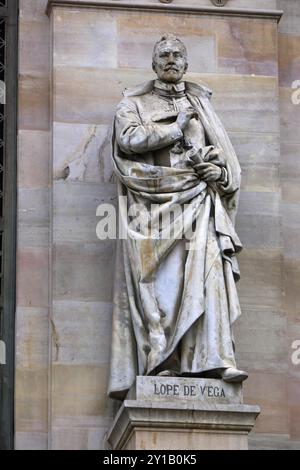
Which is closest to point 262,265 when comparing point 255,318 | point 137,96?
point 255,318

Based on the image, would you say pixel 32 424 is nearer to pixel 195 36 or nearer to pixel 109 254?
pixel 109 254

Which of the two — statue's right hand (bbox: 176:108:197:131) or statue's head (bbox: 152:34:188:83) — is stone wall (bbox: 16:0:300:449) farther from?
statue's right hand (bbox: 176:108:197:131)

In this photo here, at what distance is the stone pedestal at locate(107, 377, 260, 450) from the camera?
20.4 m

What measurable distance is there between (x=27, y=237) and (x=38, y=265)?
0.99 ft

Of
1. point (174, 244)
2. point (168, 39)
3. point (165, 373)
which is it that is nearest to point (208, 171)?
point (174, 244)

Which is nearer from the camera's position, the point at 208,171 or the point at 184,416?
the point at 184,416

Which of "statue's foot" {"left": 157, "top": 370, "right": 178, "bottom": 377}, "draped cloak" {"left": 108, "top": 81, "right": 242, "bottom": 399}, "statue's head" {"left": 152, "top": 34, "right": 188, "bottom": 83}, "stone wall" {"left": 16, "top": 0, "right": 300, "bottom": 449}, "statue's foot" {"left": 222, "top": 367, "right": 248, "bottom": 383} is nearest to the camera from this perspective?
"statue's foot" {"left": 222, "top": 367, "right": 248, "bottom": 383}

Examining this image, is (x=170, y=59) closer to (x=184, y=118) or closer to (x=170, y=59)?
(x=170, y=59)

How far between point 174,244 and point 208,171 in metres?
0.77

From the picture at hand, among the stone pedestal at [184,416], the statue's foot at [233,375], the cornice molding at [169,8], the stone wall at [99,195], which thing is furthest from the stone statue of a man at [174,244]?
the cornice molding at [169,8]

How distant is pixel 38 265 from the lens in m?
22.0

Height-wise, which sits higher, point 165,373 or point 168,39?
point 168,39

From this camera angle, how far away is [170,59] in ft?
71.6

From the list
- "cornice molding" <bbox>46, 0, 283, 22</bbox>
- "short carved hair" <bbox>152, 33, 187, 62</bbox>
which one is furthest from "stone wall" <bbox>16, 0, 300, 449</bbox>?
"short carved hair" <bbox>152, 33, 187, 62</bbox>
